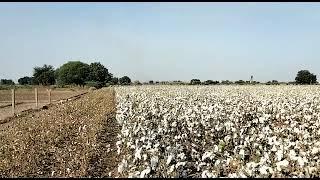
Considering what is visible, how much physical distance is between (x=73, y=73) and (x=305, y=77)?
81613mm

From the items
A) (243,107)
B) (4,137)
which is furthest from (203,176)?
(243,107)

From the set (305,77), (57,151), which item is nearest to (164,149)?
(57,151)

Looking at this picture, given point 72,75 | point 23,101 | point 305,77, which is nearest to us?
point 23,101

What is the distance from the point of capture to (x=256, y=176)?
7.75m

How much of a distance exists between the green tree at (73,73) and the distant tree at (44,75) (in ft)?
10.2

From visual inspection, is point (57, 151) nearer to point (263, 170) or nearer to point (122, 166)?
point (122, 166)

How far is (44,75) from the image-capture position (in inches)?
6245

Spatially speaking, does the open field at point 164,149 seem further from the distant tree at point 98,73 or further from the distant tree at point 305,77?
the distant tree at point 98,73

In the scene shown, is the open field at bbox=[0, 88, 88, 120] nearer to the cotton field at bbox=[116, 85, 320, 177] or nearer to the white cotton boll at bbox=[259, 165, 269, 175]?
the cotton field at bbox=[116, 85, 320, 177]

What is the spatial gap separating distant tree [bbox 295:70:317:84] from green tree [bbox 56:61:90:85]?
75.1 metres

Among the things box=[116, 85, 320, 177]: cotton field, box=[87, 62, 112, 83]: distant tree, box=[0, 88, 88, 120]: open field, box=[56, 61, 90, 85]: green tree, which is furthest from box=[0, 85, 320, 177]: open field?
box=[56, 61, 90, 85]: green tree

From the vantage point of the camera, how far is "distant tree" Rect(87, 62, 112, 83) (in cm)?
15688

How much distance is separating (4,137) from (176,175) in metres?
8.09

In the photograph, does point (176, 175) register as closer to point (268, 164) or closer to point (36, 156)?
point (268, 164)
